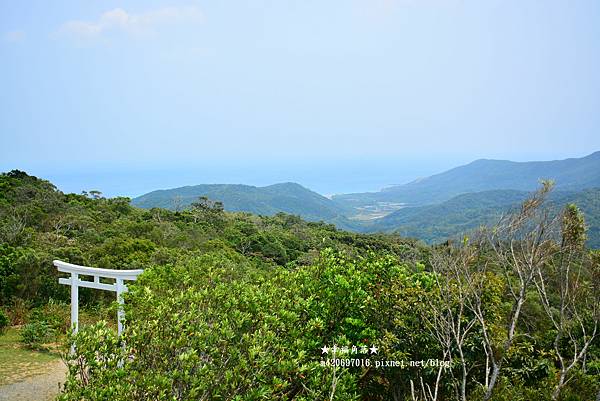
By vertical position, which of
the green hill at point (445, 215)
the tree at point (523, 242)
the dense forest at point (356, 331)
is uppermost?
the tree at point (523, 242)

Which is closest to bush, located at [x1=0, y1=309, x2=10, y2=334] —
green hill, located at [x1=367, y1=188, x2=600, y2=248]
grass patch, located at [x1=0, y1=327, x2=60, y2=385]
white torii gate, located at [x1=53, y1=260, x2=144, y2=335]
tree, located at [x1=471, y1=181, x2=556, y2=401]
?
grass patch, located at [x1=0, y1=327, x2=60, y2=385]

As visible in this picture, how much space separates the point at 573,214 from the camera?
4.27 m

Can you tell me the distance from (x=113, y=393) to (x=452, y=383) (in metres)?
2.87

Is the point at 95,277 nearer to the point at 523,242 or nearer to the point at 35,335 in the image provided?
the point at 35,335

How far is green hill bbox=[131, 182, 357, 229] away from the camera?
11794cm

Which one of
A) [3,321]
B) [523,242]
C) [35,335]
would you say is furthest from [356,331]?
[3,321]

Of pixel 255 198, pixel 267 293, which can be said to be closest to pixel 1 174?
pixel 267 293

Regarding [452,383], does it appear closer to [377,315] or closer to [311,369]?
[377,315]

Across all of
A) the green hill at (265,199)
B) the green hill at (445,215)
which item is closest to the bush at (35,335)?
the green hill at (445,215)

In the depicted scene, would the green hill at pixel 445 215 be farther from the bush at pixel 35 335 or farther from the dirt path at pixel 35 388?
the dirt path at pixel 35 388

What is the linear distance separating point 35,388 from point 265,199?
12914 cm

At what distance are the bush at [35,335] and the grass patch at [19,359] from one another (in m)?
0.09

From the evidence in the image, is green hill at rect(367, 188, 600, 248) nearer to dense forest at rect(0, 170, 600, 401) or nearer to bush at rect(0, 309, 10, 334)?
bush at rect(0, 309, 10, 334)

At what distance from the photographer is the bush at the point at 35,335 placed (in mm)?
7090
